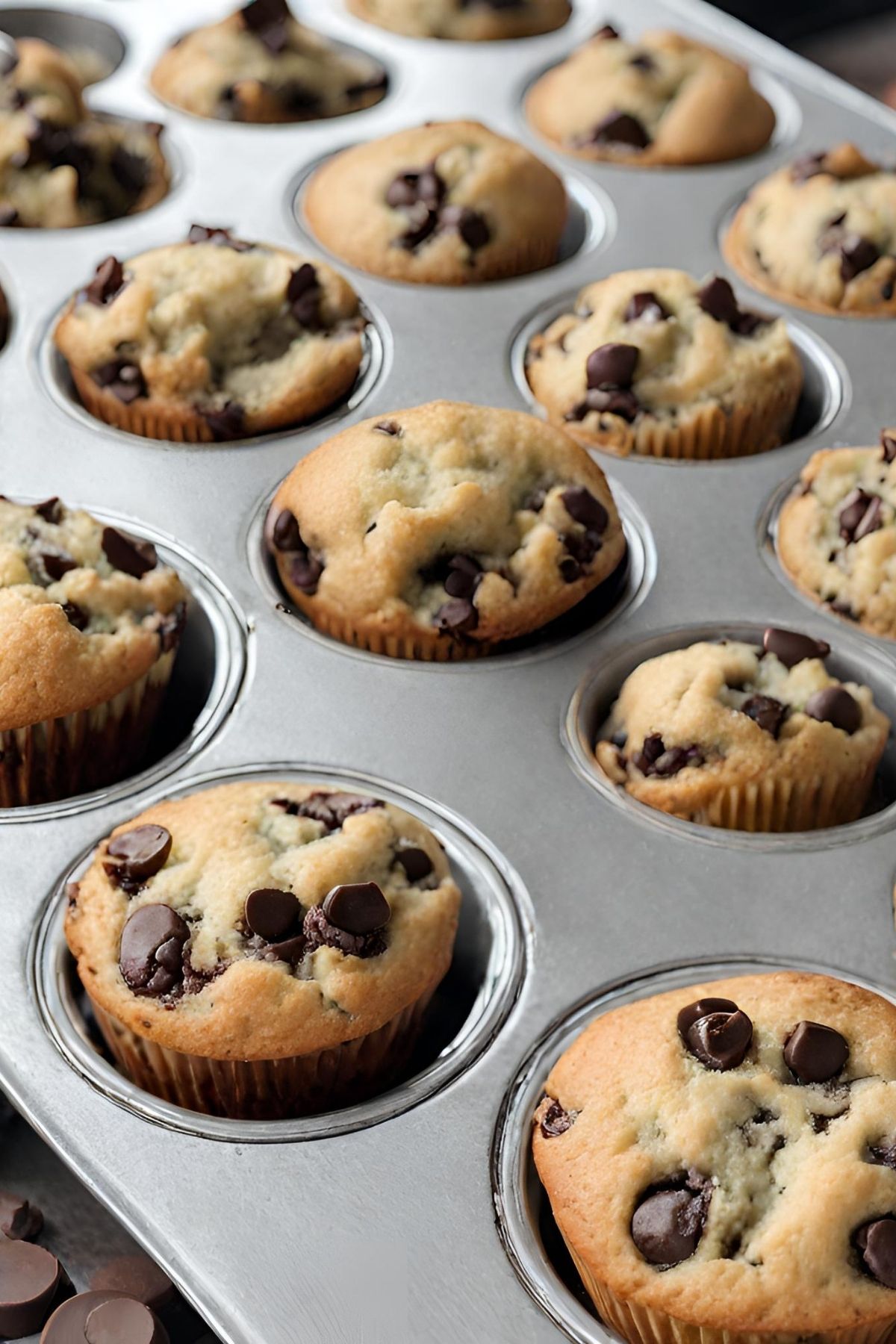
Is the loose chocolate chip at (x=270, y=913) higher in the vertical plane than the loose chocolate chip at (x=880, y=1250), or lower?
lower

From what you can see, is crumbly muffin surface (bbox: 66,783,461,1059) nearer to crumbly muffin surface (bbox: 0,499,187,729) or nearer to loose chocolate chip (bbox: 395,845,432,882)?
loose chocolate chip (bbox: 395,845,432,882)

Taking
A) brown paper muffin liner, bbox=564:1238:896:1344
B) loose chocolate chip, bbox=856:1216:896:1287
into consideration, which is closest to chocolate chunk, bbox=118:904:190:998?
brown paper muffin liner, bbox=564:1238:896:1344

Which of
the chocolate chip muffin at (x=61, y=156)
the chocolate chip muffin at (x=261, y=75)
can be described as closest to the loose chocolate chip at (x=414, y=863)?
the chocolate chip muffin at (x=61, y=156)

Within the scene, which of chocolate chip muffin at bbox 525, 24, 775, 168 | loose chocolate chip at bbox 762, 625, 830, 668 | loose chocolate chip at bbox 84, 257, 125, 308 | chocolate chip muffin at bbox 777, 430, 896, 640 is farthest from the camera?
chocolate chip muffin at bbox 525, 24, 775, 168

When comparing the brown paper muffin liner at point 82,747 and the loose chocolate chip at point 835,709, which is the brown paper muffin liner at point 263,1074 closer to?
the brown paper muffin liner at point 82,747

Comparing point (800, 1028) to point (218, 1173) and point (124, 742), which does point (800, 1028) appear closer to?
point (218, 1173)
